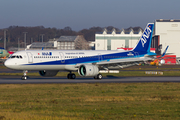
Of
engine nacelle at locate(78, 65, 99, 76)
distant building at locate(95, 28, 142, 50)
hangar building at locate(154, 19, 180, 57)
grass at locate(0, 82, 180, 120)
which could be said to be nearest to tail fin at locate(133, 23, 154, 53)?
engine nacelle at locate(78, 65, 99, 76)

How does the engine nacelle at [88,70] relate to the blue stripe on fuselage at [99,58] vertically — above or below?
below

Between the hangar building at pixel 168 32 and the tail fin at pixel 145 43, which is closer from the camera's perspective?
the tail fin at pixel 145 43

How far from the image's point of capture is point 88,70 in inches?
1790

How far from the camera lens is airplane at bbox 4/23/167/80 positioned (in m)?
44.5

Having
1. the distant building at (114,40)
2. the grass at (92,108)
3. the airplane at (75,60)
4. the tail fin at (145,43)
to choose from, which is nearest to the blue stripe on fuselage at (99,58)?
the airplane at (75,60)

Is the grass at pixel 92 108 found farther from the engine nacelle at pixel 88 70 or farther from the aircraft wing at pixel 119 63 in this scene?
the aircraft wing at pixel 119 63

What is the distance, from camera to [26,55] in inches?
1759

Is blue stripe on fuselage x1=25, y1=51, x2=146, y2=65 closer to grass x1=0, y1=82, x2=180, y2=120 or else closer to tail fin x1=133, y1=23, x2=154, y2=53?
tail fin x1=133, y1=23, x2=154, y2=53

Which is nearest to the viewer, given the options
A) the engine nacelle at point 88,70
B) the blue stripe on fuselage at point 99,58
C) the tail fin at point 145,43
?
the engine nacelle at point 88,70

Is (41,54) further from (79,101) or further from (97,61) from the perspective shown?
(79,101)

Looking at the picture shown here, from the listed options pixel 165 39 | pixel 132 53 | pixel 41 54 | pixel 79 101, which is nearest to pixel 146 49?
pixel 132 53

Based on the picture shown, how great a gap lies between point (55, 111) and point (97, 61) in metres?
32.4

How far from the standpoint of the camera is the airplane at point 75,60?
146 feet

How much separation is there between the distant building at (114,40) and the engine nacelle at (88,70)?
125838 millimetres
